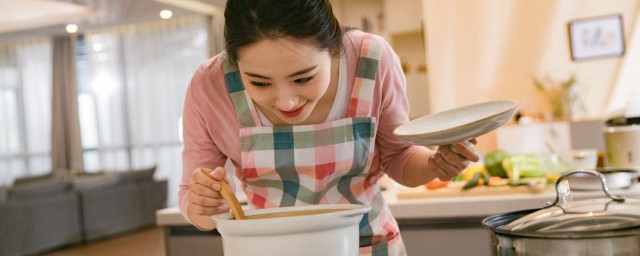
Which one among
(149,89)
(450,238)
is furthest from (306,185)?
(149,89)

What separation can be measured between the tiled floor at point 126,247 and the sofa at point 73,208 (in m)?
0.18

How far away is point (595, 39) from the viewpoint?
240 inches

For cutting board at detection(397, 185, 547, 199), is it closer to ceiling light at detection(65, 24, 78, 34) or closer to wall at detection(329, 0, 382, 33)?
wall at detection(329, 0, 382, 33)

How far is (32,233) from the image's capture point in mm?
7207

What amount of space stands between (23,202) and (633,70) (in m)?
6.12

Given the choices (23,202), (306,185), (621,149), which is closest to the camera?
(306,185)

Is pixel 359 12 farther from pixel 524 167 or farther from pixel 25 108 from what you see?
pixel 25 108

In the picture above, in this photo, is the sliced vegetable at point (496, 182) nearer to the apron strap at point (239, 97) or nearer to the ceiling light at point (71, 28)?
the apron strap at point (239, 97)

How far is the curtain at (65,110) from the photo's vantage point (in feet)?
35.0

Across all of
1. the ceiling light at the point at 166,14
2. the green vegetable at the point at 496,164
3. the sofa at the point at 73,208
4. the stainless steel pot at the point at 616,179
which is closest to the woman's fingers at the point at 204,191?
the stainless steel pot at the point at 616,179

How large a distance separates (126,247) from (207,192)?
22.2ft

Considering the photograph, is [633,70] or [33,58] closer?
[633,70]

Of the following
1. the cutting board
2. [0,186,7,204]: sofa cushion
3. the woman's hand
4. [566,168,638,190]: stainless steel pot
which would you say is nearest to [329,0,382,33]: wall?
[0,186,7,204]: sofa cushion

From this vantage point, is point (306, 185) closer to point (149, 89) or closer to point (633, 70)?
point (633, 70)
